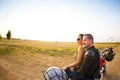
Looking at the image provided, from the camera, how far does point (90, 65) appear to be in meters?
5.46

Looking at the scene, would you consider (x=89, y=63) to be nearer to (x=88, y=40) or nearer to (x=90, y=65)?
(x=90, y=65)

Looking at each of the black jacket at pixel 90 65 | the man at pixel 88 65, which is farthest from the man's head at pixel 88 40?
the black jacket at pixel 90 65

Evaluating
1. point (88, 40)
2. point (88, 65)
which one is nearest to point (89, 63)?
point (88, 65)

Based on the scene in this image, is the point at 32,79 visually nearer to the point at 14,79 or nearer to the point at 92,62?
the point at 14,79

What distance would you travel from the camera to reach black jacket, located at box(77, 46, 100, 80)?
5.43 meters

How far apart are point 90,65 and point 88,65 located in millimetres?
50

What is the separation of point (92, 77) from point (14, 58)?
13.9m

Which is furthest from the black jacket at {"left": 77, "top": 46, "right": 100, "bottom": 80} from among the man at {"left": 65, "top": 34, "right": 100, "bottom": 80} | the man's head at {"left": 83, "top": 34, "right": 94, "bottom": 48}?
the man's head at {"left": 83, "top": 34, "right": 94, "bottom": 48}

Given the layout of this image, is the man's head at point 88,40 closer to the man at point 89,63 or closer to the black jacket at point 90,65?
the man at point 89,63

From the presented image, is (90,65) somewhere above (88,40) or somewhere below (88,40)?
below

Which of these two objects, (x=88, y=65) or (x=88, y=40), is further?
(x=88, y=40)

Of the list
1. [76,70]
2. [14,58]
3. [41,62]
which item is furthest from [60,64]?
[76,70]

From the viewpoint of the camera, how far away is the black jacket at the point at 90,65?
5426mm

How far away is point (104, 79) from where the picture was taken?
48.8ft
